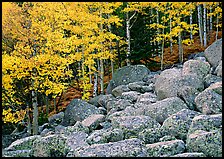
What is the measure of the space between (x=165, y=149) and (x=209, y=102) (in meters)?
3.99

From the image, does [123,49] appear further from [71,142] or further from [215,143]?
[215,143]

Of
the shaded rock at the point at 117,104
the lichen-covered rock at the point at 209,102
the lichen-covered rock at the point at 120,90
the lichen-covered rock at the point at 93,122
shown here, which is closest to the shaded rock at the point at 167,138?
the lichen-covered rock at the point at 209,102

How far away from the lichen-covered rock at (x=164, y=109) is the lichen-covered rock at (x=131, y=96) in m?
3.41

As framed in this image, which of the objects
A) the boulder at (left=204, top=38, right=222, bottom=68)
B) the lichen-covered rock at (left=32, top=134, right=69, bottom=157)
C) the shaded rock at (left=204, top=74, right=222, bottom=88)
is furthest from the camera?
the boulder at (left=204, top=38, right=222, bottom=68)

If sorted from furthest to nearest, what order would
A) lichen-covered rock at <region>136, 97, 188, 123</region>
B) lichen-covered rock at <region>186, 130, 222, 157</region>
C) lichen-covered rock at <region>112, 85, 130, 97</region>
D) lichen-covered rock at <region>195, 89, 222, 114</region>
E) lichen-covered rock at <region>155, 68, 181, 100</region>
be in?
1. lichen-covered rock at <region>112, 85, 130, 97</region>
2. lichen-covered rock at <region>155, 68, 181, 100</region>
3. lichen-covered rock at <region>136, 97, 188, 123</region>
4. lichen-covered rock at <region>195, 89, 222, 114</region>
5. lichen-covered rock at <region>186, 130, 222, 157</region>

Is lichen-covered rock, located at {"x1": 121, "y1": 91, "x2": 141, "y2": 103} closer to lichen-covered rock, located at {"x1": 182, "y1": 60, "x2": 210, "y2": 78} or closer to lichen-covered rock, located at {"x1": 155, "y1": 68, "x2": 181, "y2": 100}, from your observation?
lichen-covered rock, located at {"x1": 155, "y1": 68, "x2": 181, "y2": 100}

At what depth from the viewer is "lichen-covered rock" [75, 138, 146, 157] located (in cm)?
854

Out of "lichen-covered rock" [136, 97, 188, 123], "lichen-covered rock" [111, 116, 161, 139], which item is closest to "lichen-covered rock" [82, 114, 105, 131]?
"lichen-covered rock" [136, 97, 188, 123]

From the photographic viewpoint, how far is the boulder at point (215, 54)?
1805 cm

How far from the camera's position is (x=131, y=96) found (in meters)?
16.8

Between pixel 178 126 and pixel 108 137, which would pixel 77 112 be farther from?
pixel 178 126

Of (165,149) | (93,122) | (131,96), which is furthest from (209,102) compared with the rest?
(131,96)

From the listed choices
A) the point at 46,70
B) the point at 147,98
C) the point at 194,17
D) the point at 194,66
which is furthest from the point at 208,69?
the point at 194,17

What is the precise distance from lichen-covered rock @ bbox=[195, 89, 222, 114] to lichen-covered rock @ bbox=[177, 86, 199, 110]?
36.9 inches
